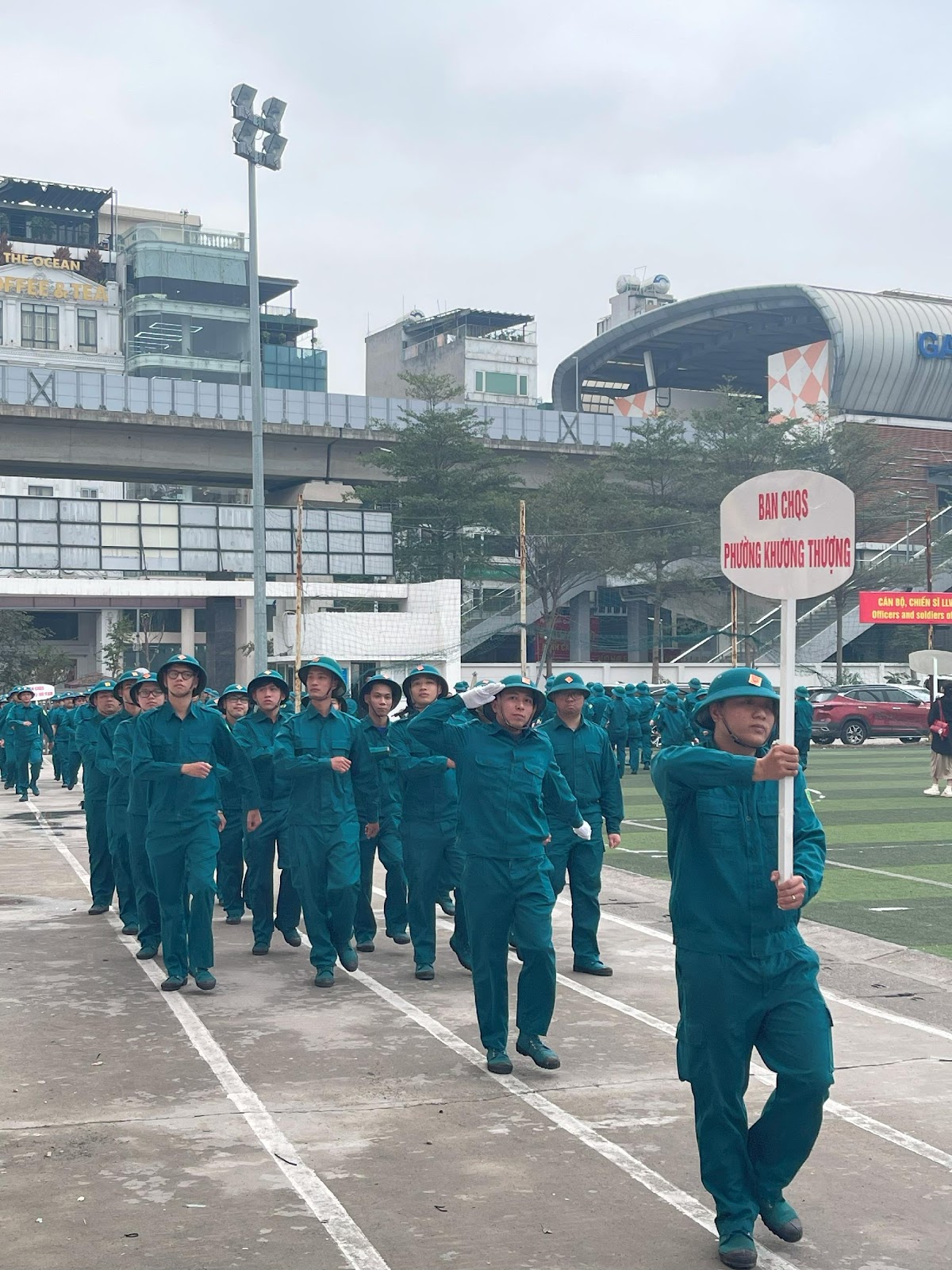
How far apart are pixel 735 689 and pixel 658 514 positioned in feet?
171

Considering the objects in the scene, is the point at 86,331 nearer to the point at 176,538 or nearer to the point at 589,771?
the point at 176,538

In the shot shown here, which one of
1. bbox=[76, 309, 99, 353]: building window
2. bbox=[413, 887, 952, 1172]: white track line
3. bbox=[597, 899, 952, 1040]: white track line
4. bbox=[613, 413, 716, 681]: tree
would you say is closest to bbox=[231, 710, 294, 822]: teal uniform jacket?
bbox=[597, 899, 952, 1040]: white track line

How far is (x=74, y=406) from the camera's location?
54.5 metres

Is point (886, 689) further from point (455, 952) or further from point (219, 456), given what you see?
point (455, 952)

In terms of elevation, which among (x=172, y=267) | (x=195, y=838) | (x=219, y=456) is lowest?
(x=195, y=838)

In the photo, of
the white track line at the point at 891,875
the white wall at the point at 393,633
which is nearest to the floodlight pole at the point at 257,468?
the white track line at the point at 891,875

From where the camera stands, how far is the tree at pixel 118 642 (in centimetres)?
6206

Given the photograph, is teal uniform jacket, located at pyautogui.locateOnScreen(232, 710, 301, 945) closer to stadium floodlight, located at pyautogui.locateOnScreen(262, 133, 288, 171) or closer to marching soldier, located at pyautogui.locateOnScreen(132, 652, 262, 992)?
marching soldier, located at pyautogui.locateOnScreen(132, 652, 262, 992)

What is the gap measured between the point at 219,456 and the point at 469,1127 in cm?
5223

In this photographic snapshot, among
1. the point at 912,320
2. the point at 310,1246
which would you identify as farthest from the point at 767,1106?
the point at 912,320

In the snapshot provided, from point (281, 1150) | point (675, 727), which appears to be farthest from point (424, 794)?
point (675, 727)

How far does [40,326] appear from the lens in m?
96.0

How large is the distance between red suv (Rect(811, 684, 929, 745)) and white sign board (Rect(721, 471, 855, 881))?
34315 millimetres

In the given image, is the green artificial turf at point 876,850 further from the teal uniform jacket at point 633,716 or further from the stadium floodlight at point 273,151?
the stadium floodlight at point 273,151
